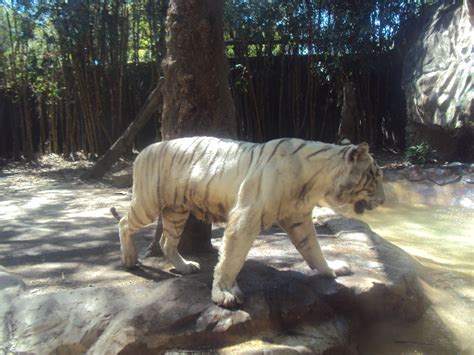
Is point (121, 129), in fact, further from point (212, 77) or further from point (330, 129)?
point (212, 77)

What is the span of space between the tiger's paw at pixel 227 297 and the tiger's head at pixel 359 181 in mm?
809

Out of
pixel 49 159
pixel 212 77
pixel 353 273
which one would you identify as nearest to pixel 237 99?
pixel 49 159

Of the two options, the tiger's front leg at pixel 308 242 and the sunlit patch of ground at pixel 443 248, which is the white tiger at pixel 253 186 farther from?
the sunlit patch of ground at pixel 443 248

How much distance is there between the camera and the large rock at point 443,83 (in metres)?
8.97

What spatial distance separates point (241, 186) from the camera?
2904 mm

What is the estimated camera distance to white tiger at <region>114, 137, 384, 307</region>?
2836mm

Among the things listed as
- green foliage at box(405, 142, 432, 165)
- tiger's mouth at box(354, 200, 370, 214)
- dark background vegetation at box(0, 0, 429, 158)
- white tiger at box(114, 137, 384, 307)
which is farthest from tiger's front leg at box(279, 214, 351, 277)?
dark background vegetation at box(0, 0, 429, 158)

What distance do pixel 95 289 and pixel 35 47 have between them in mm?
10819

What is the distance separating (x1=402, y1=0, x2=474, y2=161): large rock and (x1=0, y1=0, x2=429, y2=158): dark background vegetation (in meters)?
0.78

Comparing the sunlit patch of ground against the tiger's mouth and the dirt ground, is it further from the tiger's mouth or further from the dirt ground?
the dirt ground

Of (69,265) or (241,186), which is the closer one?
(241,186)

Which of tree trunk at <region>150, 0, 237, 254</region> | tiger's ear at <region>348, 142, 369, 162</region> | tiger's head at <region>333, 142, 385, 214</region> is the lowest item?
tiger's head at <region>333, 142, 385, 214</region>

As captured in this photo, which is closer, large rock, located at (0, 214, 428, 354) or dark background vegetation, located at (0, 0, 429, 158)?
large rock, located at (0, 214, 428, 354)

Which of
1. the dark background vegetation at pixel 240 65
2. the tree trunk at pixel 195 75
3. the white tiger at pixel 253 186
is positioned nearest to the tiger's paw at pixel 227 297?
the white tiger at pixel 253 186
